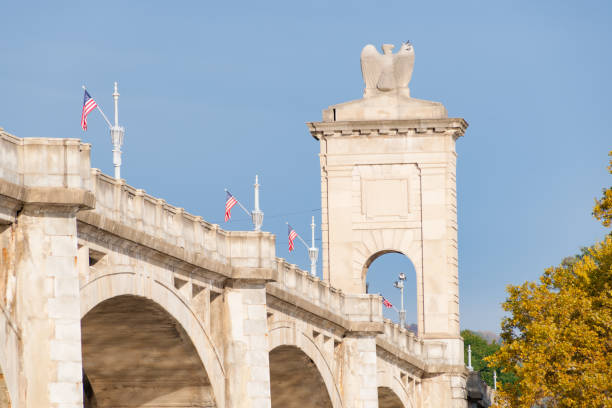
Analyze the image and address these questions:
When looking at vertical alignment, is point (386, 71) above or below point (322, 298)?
above

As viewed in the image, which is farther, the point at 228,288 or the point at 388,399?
the point at 388,399

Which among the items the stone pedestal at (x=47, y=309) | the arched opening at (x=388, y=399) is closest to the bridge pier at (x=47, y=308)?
the stone pedestal at (x=47, y=309)

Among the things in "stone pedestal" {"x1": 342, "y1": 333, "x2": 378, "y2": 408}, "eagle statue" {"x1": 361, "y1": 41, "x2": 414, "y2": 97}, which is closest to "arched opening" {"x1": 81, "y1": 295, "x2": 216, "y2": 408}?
"stone pedestal" {"x1": 342, "y1": 333, "x2": 378, "y2": 408}

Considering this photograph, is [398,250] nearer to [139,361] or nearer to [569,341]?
[569,341]

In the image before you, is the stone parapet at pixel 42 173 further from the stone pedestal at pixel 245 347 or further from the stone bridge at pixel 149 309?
the stone pedestal at pixel 245 347

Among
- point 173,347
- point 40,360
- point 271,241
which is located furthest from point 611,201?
point 40,360

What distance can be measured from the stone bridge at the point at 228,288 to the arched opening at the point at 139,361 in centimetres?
7

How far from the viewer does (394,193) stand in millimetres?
97375

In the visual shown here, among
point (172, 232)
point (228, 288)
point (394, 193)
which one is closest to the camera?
point (172, 232)

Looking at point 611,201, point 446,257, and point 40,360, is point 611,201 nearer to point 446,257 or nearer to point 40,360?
point 40,360

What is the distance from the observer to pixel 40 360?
1494 inches

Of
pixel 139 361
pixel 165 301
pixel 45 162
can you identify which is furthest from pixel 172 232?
pixel 45 162

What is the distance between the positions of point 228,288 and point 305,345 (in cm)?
1173

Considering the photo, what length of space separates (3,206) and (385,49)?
6399cm
